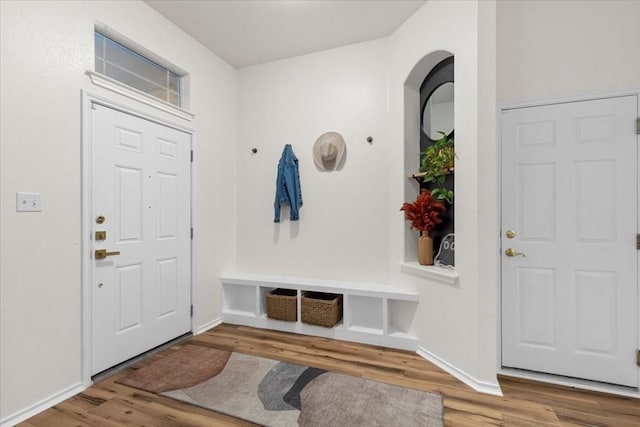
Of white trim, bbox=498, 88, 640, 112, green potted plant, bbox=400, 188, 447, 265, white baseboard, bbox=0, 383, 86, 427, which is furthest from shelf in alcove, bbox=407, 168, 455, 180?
white baseboard, bbox=0, 383, 86, 427

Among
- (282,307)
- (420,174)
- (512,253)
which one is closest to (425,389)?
(512,253)

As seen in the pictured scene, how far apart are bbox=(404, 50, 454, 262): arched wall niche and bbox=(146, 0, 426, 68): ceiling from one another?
1.73 feet

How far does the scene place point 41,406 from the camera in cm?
170

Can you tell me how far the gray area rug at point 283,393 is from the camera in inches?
64.4

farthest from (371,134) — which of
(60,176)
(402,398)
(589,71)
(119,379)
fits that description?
(119,379)

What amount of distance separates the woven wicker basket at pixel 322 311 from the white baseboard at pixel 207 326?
101 centimetres

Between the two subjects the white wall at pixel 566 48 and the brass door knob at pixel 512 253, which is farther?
the brass door knob at pixel 512 253

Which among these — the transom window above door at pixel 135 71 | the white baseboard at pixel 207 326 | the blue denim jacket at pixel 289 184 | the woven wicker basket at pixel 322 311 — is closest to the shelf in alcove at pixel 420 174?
the blue denim jacket at pixel 289 184

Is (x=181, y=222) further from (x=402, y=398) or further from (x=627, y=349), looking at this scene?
(x=627, y=349)

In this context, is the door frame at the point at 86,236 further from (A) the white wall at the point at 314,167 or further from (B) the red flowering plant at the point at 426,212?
(B) the red flowering plant at the point at 426,212

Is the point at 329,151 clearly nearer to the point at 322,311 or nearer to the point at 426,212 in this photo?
the point at 426,212

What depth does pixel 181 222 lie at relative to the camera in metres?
2.69

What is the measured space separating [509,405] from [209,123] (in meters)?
3.42

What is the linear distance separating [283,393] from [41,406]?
1442 millimetres
